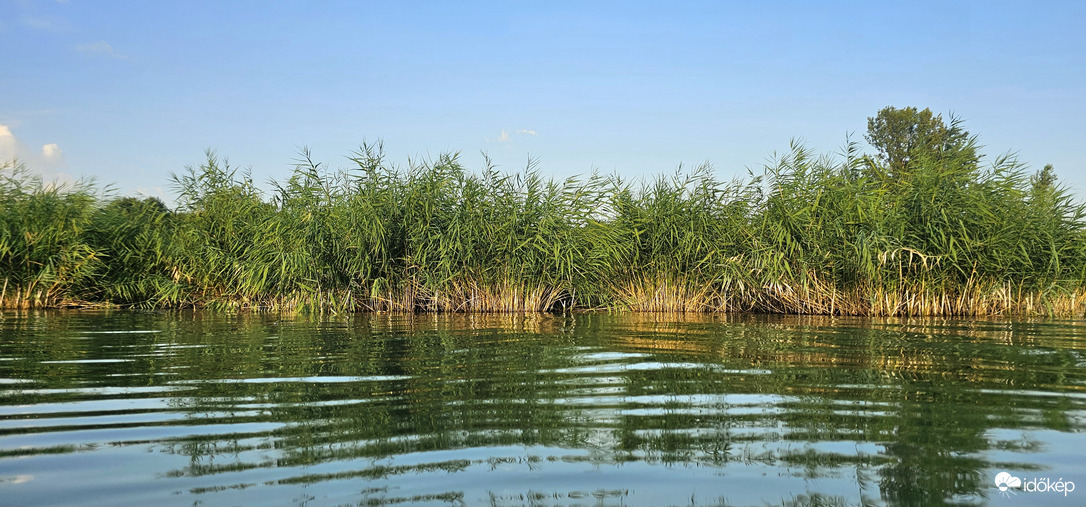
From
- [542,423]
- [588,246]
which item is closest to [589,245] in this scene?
[588,246]

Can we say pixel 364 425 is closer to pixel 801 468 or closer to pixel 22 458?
pixel 22 458

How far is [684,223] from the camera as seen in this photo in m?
10.9

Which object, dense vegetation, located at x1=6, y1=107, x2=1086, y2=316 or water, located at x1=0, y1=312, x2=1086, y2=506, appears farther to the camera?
dense vegetation, located at x1=6, y1=107, x2=1086, y2=316

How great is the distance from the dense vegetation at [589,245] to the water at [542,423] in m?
3.52

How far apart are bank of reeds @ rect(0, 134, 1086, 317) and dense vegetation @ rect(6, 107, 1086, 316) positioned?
3 centimetres

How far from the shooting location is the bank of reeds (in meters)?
9.83

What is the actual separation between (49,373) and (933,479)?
4975 millimetres

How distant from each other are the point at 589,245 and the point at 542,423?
7794 millimetres

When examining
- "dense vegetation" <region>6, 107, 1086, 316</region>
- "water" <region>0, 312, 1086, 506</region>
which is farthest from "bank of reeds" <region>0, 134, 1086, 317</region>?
"water" <region>0, 312, 1086, 506</region>

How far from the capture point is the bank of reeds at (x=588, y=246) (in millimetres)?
9828

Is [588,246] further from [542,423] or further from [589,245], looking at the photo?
[542,423]

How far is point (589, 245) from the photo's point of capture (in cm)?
1107

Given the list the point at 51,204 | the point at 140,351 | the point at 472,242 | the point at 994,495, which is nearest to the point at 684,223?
the point at 472,242

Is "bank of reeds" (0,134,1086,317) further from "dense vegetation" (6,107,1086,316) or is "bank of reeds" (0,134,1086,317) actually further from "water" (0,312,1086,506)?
"water" (0,312,1086,506)
